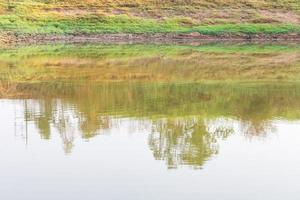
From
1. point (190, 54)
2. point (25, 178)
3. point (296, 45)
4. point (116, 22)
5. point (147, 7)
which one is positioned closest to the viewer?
point (25, 178)

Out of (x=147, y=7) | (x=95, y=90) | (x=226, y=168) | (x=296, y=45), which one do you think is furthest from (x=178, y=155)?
(x=147, y=7)

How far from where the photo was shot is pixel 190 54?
52375mm

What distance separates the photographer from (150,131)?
2305cm

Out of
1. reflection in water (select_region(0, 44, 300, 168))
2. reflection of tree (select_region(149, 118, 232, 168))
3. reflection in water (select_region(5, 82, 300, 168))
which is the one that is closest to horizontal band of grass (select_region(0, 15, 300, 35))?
reflection in water (select_region(0, 44, 300, 168))

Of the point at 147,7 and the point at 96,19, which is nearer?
the point at 96,19

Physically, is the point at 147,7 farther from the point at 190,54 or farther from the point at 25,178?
the point at 25,178

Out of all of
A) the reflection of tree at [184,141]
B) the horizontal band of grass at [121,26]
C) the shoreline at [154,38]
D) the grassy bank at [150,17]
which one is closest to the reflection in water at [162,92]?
the reflection of tree at [184,141]

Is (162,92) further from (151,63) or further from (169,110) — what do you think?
(151,63)

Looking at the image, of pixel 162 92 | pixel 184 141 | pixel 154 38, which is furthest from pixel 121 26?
pixel 184 141

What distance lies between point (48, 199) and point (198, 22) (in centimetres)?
5741

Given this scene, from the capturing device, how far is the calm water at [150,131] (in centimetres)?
1684

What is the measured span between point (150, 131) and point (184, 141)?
1681 millimetres

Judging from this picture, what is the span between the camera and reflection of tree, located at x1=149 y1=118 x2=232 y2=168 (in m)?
19.5

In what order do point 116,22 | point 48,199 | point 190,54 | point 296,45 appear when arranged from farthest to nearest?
point 116,22
point 296,45
point 190,54
point 48,199
